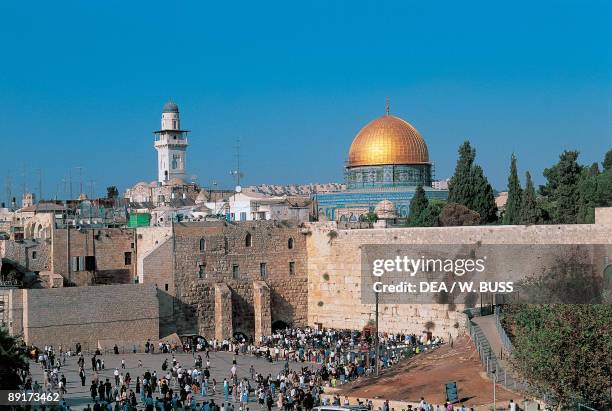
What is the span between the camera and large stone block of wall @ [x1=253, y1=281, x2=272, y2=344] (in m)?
38.6

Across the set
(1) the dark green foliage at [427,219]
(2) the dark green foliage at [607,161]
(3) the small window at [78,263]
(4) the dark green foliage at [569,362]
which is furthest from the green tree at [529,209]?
(4) the dark green foliage at [569,362]

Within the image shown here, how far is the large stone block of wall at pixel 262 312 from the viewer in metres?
38.6

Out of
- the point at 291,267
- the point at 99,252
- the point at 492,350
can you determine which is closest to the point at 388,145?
the point at 291,267

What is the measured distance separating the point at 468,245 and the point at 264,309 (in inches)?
313

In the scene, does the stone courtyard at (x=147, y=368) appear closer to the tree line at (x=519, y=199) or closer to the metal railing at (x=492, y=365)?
the metal railing at (x=492, y=365)

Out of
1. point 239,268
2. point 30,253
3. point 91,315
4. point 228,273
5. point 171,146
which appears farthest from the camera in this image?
point 171,146

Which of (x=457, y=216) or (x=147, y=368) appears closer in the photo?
(x=147, y=368)

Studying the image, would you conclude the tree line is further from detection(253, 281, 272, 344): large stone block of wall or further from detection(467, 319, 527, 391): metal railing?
detection(467, 319, 527, 391): metal railing

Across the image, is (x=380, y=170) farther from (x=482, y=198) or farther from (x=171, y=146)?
(x=171, y=146)

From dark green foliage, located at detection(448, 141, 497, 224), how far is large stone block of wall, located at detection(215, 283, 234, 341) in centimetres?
1315

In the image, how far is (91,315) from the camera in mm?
34812

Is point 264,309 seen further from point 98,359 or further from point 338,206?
point 338,206

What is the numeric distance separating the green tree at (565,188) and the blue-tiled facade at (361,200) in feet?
20.5

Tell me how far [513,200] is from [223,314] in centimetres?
1320
